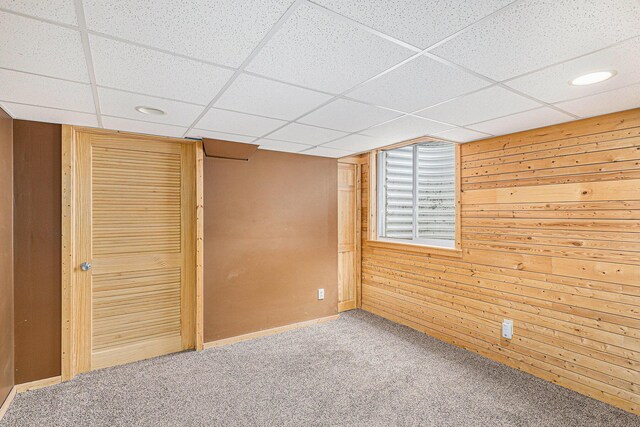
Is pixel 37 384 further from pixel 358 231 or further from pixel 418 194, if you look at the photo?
pixel 418 194

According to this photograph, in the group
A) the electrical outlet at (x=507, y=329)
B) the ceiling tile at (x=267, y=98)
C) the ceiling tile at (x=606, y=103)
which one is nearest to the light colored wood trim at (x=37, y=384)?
the ceiling tile at (x=267, y=98)

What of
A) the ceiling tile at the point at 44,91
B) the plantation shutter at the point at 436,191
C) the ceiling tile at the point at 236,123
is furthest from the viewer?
the plantation shutter at the point at 436,191

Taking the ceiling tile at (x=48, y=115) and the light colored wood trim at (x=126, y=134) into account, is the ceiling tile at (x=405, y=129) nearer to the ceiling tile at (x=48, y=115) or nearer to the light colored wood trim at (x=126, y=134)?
the light colored wood trim at (x=126, y=134)

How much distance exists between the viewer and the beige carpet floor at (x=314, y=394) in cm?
219

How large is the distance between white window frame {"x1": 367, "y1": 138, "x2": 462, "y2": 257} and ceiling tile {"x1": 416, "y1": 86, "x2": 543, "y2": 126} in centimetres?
93

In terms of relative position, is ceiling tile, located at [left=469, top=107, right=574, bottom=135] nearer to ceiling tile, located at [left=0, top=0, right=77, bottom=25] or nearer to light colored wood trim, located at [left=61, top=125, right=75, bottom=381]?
ceiling tile, located at [left=0, top=0, right=77, bottom=25]

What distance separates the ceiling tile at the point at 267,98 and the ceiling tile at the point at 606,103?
168 centimetres

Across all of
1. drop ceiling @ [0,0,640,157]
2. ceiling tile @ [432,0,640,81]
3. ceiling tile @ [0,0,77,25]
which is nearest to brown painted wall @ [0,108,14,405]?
drop ceiling @ [0,0,640,157]

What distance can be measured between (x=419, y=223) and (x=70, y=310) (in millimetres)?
3809

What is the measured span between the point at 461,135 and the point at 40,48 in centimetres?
305

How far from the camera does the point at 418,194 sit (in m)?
4.23

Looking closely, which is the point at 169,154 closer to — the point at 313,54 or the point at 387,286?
the point at 313,54

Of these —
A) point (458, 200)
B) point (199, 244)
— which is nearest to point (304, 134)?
point (199, 244)

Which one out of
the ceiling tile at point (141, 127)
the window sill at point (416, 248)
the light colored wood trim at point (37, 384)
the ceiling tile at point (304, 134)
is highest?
the ceiling tile at point (141, 127)
